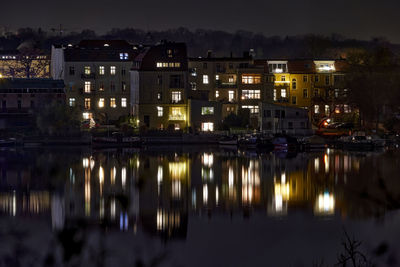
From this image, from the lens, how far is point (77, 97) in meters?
74.3

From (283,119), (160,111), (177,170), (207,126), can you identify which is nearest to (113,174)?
(177,170)

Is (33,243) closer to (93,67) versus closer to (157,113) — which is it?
(157,113)

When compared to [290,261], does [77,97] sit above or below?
above

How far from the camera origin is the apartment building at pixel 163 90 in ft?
225

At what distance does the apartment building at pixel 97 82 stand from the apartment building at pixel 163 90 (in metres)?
5.05

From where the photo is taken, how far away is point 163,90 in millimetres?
69062

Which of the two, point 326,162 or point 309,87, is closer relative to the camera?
point 326,162

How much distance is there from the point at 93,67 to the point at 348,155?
27028 millimetres

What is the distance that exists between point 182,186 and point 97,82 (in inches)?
1385

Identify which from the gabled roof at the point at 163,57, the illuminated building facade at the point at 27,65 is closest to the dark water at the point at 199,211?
the gabled roof at the point at 163,57

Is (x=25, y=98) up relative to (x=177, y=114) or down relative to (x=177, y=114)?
up

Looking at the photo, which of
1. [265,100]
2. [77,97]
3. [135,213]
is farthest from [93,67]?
[135,213]

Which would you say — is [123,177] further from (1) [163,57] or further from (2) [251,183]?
(1) [163,57]

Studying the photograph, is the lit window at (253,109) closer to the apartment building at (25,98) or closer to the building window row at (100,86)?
the building window row at (100,86)
